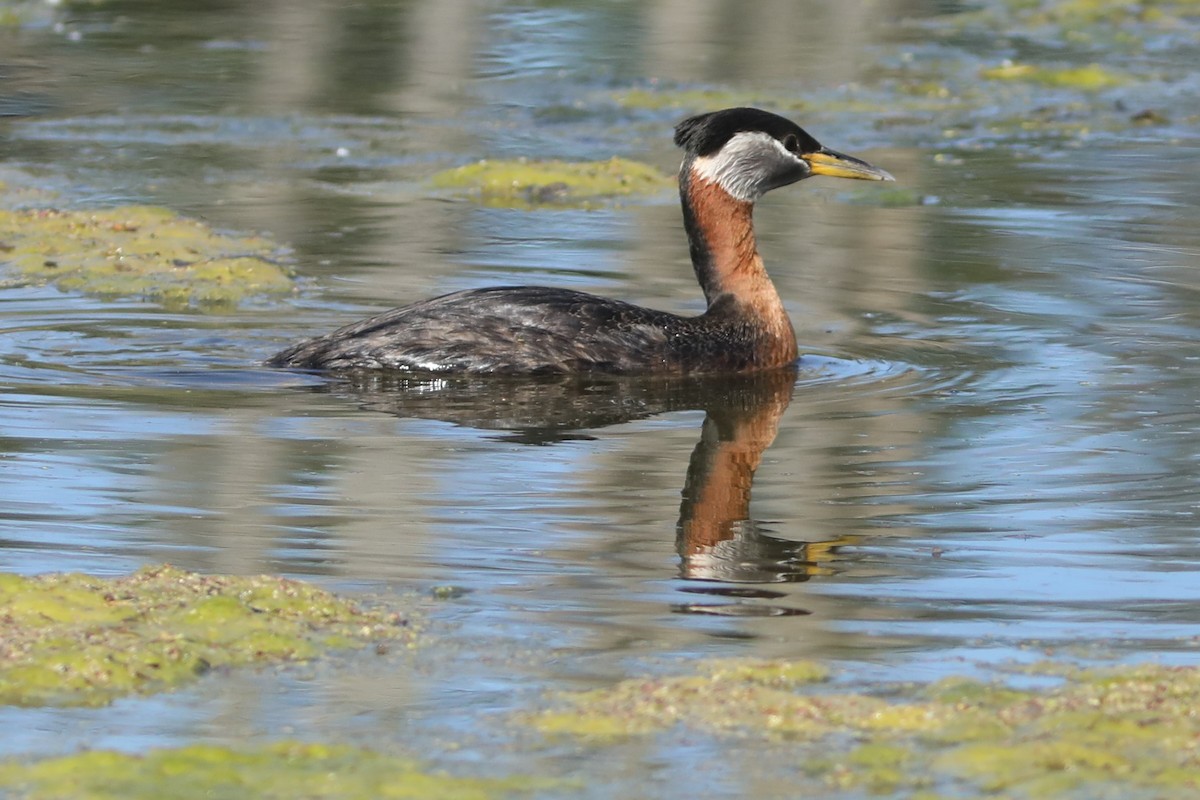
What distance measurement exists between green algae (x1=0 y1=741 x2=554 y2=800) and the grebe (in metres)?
5.14

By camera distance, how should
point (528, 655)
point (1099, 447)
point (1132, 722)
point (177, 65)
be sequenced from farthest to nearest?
point (177, 65) → point (1099, 447) → point (528, 655) → point (1132, 722)

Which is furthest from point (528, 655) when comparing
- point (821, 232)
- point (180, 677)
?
point (821, 232)

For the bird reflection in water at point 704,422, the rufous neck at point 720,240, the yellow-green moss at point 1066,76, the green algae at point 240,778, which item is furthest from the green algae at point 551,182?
the green algae at point 240,778

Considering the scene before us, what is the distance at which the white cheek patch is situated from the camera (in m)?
10.8

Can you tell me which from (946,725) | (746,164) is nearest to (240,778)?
(946,725)

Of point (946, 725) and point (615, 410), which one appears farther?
point (615, 410)

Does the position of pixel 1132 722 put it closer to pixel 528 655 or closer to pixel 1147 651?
pixel 1147 651

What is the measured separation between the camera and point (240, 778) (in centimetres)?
456

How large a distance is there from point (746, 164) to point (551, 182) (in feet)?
13.3

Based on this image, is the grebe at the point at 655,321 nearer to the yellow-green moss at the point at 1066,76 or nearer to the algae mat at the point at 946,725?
the algae mat at the point at 946,725

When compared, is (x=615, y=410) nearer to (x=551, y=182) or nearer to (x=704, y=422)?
(x=704, y=422)

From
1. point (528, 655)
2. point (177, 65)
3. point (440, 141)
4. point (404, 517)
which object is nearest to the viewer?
point (528, 655)

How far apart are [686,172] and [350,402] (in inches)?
95.8

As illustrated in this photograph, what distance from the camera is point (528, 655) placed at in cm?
556
